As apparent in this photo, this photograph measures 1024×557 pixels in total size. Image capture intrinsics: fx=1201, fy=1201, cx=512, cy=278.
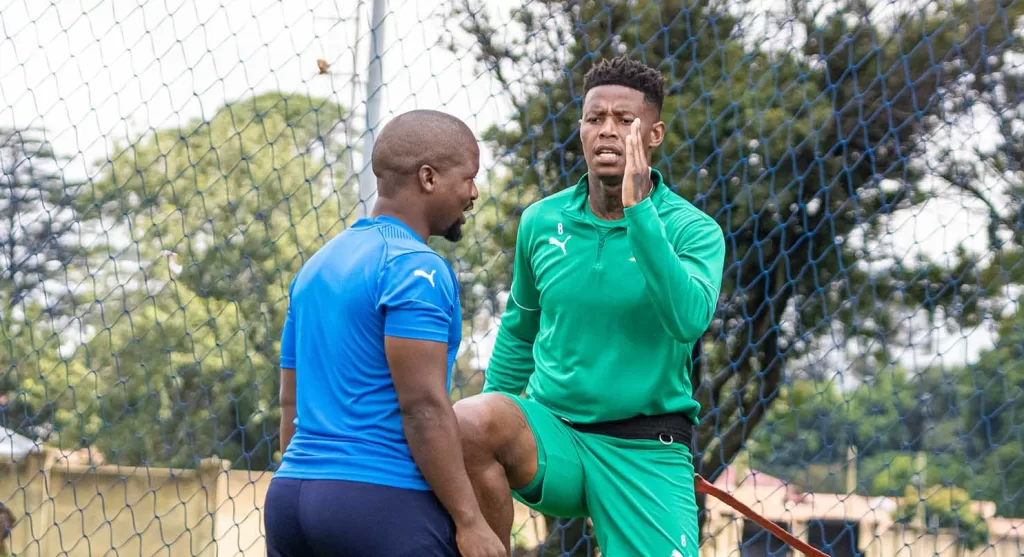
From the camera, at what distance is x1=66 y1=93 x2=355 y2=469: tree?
17.5ft

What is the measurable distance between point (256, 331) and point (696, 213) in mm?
3442

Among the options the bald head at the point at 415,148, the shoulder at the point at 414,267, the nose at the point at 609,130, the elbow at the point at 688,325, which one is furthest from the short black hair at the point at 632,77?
the shoulder at the point at 414,267

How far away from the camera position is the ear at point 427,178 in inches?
90.6

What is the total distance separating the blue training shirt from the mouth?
0.96 metres

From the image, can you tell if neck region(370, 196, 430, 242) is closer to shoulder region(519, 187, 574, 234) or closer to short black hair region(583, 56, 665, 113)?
shoulder region(519, 187, 574, 234)

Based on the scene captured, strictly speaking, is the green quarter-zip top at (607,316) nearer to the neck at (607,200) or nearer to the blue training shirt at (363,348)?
the neck at (607,200)

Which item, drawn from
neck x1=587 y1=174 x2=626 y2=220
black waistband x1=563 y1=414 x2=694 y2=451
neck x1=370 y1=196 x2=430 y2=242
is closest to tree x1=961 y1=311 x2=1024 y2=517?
black waistband x1=563 y1=414 x2=694 y2=451

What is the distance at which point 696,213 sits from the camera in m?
3.07

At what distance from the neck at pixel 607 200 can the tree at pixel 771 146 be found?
75.6 inches

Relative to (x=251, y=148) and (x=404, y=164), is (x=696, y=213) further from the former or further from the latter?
(x=251, y=148)

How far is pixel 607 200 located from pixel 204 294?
9.37 feet

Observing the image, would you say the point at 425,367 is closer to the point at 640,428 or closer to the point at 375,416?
the point at 375,416

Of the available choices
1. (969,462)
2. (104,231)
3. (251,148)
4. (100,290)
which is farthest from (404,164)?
(251,148)

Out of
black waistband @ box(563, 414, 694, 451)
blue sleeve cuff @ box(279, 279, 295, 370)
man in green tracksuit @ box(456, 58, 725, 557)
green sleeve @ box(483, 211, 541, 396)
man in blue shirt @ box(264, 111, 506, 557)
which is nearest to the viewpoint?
man in blue shirt @ box(264, 111, 506, 557)
